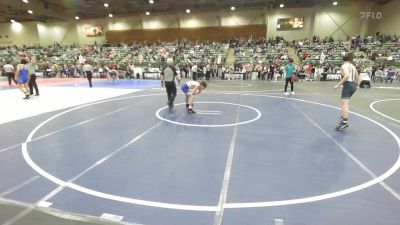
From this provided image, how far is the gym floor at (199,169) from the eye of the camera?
283 cm

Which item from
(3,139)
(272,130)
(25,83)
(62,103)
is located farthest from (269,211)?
(25,83)

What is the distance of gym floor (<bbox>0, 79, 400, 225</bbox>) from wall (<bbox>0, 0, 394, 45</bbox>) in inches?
1000

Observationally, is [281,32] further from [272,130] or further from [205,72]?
[272,130]

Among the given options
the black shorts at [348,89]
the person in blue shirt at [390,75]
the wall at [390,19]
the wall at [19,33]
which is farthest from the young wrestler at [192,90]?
the wall at [19,33]

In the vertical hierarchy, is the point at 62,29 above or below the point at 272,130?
above

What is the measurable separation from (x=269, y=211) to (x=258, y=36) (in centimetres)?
3048

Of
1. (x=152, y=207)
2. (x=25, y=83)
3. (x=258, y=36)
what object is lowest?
(x=152, y=207)

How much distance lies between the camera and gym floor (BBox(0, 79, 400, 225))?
9.29ft

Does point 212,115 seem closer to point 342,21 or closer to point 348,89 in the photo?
point 348,89

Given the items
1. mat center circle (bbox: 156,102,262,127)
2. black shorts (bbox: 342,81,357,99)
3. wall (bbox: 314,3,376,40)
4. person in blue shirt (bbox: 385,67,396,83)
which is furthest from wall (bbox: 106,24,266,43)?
black shorts (bbox: 342,81,357,99)

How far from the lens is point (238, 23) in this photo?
32.0m

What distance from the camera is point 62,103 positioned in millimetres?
9352

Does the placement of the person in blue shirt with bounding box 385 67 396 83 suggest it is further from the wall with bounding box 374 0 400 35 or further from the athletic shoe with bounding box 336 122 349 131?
the athletic shoe with bounding box 336 122 349 131

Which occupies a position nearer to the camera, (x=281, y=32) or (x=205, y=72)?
(x=205, y=72)
